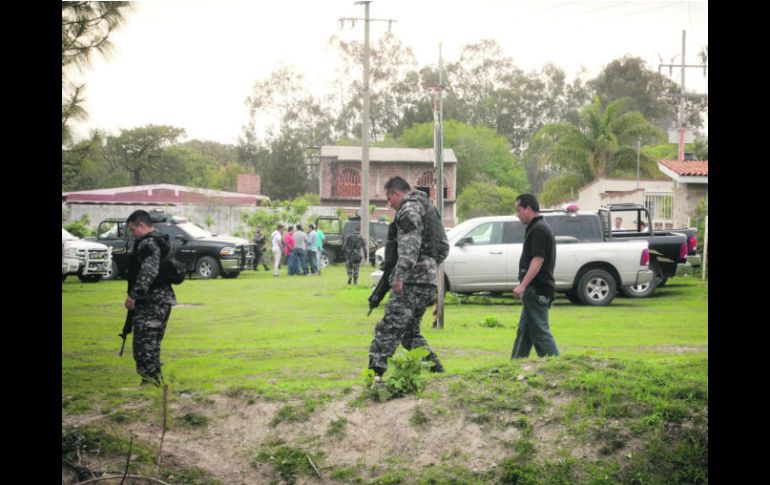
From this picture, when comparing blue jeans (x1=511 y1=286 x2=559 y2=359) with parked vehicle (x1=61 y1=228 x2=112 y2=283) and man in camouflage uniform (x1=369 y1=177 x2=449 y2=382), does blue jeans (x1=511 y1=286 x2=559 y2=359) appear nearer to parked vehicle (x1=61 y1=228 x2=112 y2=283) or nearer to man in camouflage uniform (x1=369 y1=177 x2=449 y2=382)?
man in camouflage uniform (x1=369 y1=177 x2=449 y2=382)

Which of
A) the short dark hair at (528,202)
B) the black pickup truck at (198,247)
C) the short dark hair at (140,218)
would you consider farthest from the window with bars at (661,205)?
the short dark hair at (140,218)

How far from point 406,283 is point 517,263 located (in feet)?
33.3

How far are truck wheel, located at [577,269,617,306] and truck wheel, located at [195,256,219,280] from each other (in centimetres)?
1273

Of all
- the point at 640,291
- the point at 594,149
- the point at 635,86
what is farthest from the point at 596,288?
the point at 635,86

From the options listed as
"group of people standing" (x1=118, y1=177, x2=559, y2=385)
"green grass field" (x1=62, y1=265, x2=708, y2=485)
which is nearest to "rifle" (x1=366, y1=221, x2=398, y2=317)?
"group of people standing" (x1=118, y1=177, x2=559, y2=385)

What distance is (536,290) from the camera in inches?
333

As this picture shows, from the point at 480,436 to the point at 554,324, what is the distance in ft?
28.5

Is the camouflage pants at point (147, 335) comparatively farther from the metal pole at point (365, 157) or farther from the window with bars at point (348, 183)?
the window with bars at point (348, 183)

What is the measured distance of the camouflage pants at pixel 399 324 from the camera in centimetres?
782

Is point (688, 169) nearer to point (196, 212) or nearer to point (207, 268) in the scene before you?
point (207, 268)

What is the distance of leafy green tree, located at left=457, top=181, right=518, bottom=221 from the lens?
4359 cm
